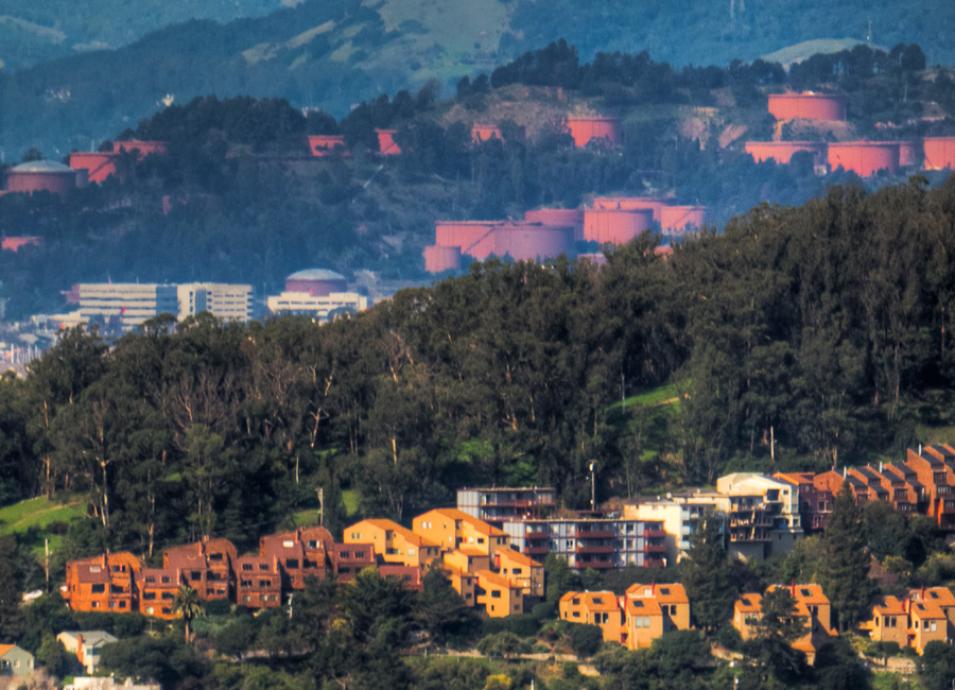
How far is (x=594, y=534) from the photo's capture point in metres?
57.8

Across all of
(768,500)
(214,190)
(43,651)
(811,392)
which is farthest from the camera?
(214,190)

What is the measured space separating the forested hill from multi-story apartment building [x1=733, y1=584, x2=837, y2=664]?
6152 millimetres

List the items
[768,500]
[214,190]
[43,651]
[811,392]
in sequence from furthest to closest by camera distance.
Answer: [214,190] < [811,392] < [768,500] < [43,651]

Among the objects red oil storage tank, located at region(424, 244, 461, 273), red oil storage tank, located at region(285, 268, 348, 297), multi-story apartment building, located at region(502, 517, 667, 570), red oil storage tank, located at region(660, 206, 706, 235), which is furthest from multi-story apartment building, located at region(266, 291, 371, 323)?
multi-story apartment building, located at region(502, 517, 667, 570)

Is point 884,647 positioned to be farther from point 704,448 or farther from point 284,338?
point 284,338

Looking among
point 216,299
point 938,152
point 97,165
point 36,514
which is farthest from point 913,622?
point 97,165

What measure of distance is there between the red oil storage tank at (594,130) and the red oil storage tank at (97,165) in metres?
24.4

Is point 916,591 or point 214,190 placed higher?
point 214,190

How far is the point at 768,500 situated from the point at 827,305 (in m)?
6.69

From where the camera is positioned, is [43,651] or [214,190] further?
[214,190]

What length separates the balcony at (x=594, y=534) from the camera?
57844mm

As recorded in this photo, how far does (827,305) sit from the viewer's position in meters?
64.3

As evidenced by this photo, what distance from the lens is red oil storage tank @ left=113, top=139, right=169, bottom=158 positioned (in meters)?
173

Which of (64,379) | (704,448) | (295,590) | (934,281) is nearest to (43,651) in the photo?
(295,590)
